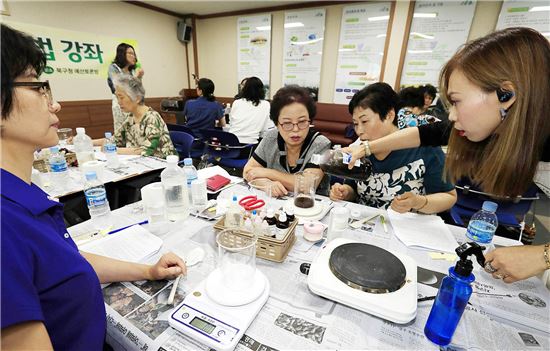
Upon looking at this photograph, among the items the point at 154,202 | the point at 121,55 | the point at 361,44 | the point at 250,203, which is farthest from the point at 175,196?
the point at 361,44

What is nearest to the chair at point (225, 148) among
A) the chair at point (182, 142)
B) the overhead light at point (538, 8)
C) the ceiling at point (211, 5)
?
the chair at point (182, 142)

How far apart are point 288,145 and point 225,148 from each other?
4.71 ft

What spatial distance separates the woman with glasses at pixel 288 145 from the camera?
1.55 m

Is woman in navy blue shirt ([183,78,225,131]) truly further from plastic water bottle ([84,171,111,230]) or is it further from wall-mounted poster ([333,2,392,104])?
wall-mounted poster ([333,2,392,104])

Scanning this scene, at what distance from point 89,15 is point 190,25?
212 cm

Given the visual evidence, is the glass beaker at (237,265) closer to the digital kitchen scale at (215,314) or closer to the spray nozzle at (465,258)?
the digital kitchen scale at (215,314)

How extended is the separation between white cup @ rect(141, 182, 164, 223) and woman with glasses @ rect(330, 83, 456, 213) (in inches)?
34.3

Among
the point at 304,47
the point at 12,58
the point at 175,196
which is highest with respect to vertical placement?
the point at 304,47

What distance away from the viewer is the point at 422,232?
108cm

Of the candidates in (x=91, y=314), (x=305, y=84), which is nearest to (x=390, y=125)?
(x=91, y=314)

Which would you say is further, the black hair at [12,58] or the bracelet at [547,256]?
the bracelet at [547,256]

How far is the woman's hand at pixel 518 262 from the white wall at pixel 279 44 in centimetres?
429

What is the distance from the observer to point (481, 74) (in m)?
0.82

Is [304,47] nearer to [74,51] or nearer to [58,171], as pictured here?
[74,51]
